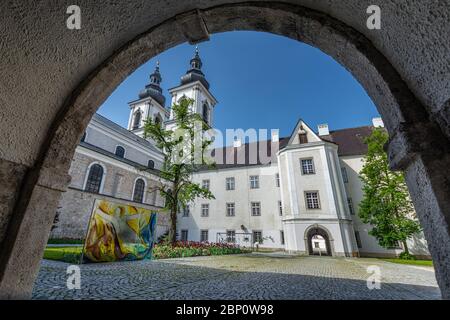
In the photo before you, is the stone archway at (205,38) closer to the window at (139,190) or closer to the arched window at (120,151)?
the window at (139,190)

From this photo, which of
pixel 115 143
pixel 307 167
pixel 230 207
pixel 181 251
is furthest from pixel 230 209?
pixel 115 143

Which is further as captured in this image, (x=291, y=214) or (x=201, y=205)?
(x=201, y=205)

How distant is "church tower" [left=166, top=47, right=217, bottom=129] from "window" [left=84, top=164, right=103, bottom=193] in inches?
546

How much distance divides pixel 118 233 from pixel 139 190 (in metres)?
17.4

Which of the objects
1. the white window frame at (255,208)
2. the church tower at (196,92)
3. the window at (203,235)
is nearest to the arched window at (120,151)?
the church tower at (196,92)

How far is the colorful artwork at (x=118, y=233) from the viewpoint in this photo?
26.9 ft

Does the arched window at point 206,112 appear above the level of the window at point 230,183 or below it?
above

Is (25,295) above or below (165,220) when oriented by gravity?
below

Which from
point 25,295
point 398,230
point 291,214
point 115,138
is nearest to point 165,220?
point 115,138

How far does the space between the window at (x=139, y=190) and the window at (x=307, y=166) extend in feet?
59.7

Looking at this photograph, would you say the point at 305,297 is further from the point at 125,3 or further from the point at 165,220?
the point at 165,220

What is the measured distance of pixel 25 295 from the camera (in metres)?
1.81

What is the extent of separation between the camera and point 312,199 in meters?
20.1
